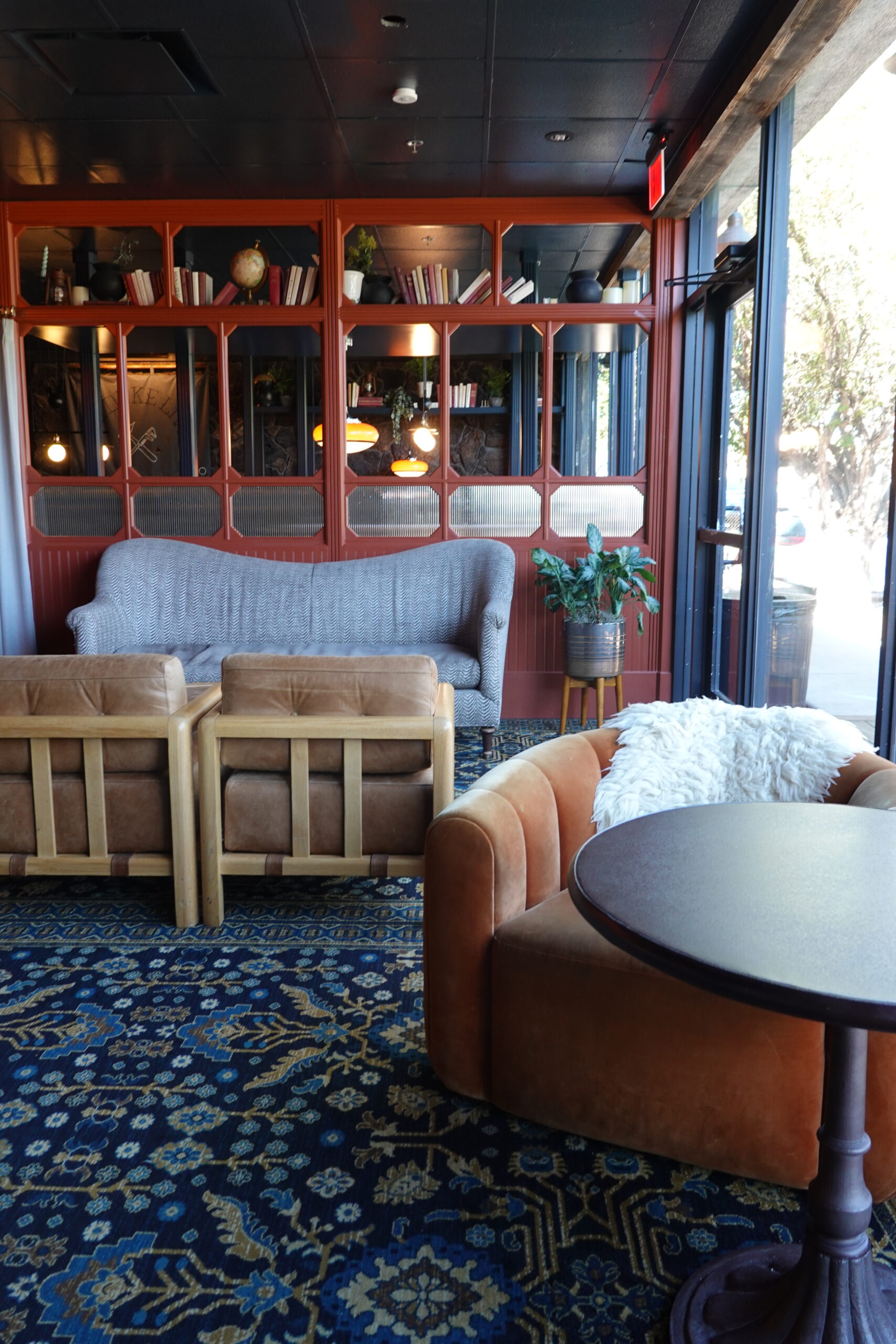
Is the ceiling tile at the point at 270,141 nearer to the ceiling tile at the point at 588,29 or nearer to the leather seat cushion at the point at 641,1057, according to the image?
the ceiling tile at the point at 588,29

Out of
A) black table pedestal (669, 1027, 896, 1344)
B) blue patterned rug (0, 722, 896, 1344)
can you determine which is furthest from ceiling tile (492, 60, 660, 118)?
black table pedestal (669, 1027, 896, 1344)

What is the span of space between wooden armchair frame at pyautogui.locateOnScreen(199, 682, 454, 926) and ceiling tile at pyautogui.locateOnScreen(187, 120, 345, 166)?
303cm

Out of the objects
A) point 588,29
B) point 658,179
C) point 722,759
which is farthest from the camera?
point 658,179

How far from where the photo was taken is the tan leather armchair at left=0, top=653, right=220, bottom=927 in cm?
265

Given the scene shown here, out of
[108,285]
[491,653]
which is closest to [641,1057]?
[491,653]

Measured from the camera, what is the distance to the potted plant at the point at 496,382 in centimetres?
801

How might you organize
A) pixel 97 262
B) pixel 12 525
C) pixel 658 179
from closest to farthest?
1. pixel 658 179
2. pixel 12 525
3. pixel 97 262

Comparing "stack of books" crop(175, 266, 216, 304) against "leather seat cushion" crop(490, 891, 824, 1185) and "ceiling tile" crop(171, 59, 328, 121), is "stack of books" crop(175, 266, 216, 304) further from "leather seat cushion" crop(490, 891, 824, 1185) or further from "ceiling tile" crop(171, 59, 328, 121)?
"leather seat cushion" crop(490, 891, 824, 1185)

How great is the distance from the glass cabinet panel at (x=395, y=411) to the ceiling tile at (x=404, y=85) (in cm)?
342

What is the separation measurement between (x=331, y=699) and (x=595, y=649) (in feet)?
8.05

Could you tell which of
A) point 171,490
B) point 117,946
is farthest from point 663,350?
point 117,946

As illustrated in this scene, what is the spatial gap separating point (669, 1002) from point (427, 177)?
469cm

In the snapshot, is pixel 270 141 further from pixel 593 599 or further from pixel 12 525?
pixel 593 599

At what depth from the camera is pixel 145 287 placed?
548 centimetres
